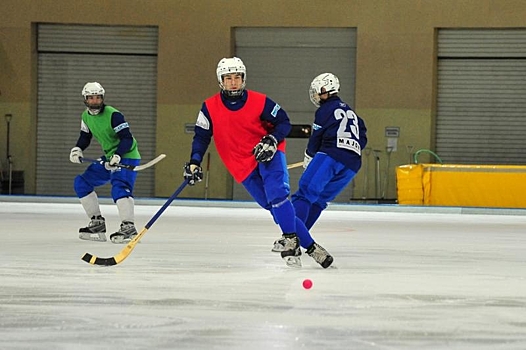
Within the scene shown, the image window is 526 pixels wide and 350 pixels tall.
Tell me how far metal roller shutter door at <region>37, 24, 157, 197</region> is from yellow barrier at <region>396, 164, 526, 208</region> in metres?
6.15

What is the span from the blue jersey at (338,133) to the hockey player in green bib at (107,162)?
1.88m

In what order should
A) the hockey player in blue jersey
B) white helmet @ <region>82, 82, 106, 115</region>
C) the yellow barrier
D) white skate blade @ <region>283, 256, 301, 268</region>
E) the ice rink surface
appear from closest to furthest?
the ice rink surface, white skate blade @ <region>283, 256, 301, 268</region>, the hockey player in blue jersey, white helmet @ <region>82, 82, 106, 115</region>, the yellow barrier

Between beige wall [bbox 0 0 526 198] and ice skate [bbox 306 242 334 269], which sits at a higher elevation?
beige wall [bbox 0 0 526 198]

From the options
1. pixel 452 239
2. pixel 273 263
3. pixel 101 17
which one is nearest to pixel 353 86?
pixel 101 17

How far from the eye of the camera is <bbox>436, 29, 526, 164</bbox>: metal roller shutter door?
1883cm

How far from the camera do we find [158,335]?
152 inches

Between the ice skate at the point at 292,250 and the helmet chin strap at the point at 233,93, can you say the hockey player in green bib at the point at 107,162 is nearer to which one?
the helmet chin strap at the point at 233,93

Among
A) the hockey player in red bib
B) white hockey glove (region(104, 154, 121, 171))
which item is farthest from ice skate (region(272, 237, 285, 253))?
white hockey glove (region(104, 154, 121, 171))

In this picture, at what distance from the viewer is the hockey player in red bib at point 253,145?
6.35 meters

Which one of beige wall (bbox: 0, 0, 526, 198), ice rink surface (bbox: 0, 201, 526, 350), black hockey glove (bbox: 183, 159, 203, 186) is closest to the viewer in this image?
ice rink surface (bbox: 0, 201, 526, 350)

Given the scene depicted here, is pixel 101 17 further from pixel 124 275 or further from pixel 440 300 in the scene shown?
pixel 440 300

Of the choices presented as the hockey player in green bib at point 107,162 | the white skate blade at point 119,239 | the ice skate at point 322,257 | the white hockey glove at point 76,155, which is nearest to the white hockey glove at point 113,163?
the hockey player in green bib at point 107,162

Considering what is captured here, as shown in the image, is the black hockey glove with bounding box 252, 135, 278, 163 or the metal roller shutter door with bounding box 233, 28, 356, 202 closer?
the black hockey glove with bounding box 252, 135, 278, 163

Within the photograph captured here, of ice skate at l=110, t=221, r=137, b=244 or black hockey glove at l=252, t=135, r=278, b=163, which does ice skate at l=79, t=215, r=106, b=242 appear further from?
black hockey glove at l=252, t=135, r=278, b=163
